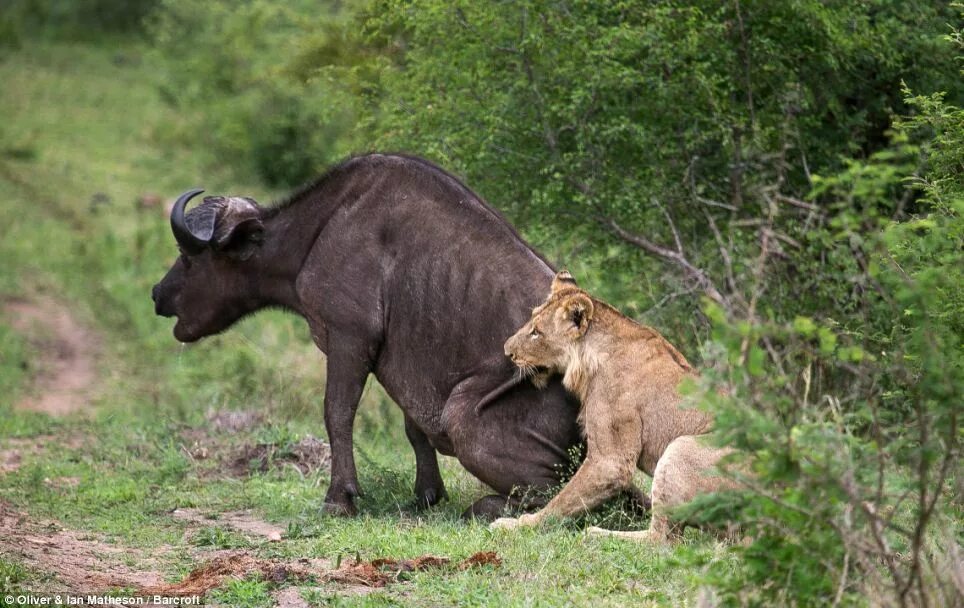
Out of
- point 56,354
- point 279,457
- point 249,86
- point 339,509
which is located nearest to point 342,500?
point 339,509

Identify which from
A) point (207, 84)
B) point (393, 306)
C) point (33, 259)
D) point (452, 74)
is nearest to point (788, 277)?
point (452, 74)

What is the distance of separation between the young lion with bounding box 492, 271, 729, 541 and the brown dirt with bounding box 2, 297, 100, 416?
7416 mm

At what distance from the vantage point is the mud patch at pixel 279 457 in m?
10.8

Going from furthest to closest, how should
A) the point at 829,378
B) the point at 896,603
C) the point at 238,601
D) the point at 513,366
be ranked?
the point at 829,378, the point at 513,366, the point at 238,601, the point at 896,603

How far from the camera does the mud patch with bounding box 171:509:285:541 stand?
8664 millimetres

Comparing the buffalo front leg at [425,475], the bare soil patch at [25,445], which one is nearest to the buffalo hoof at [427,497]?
the buffalo front leg at [425,475]

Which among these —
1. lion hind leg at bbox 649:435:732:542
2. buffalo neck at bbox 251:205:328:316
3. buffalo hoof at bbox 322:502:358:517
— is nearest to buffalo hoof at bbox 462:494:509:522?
buffalo hoof at bbox 322:502:358:517

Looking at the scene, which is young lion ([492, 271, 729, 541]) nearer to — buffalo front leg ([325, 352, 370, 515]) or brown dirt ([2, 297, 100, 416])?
buffalo front leg ([325, 352, 370, 515])

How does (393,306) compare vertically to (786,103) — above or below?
below

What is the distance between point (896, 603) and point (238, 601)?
3.12 metres

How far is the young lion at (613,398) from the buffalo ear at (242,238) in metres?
2.11

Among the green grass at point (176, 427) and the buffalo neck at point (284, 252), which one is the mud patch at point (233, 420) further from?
the buffalo neck at point (284, 252)

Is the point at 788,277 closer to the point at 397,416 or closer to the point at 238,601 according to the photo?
the point at 397,416

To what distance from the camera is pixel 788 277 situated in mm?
11711
